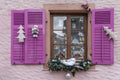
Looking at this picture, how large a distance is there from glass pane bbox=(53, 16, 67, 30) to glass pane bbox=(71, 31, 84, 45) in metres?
0.29

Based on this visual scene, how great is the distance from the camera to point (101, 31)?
949 cm

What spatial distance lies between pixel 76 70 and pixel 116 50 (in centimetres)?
105

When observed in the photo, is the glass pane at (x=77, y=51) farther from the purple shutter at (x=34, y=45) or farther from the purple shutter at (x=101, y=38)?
the purple shutter at (x=34, y=45)

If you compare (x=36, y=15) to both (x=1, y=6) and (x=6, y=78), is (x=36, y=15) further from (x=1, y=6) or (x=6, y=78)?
(x=6, y=78)

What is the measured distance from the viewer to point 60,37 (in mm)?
9789

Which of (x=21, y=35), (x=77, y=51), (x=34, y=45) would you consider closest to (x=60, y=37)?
(x=77, y=51)

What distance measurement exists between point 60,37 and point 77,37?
41 cm

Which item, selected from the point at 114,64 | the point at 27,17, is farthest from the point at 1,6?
the point at 114,64

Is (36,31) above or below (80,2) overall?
below

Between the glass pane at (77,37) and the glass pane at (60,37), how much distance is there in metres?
0.19

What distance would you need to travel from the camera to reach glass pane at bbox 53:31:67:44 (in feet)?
32.1

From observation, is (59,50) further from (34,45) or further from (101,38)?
(101,38)

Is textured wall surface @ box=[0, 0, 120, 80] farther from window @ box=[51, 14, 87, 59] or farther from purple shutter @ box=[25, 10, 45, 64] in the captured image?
window @ box=[51, 14, 87, 59]

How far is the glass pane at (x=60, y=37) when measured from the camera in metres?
9.77
